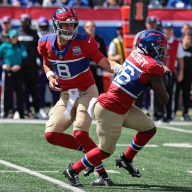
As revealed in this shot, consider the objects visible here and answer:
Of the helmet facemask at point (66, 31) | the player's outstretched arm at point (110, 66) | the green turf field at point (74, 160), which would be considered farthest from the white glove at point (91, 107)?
the helmet facemask at point (66, 31)

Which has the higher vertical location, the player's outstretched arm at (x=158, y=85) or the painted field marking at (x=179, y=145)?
the player's outstretched arm at (x=158, y=85)

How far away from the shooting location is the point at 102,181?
343 inches

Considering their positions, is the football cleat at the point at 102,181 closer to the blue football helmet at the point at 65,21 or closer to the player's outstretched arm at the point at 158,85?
the player's outstretched arm at the point at 158,85

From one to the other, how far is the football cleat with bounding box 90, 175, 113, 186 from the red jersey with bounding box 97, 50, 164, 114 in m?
0.69

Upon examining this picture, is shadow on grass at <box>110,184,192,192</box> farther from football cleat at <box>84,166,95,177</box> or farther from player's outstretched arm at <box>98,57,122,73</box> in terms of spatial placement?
player's outstretched arm at <box>98,57,122,73</box>

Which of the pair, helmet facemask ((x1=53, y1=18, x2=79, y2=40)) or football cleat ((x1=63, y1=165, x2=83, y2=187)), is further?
helmet facemask ((x1=53, y1=18, x2=79, y2=40))

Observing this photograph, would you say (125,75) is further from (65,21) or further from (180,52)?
(180,52)

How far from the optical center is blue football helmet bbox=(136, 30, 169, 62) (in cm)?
844

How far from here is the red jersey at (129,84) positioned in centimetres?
837

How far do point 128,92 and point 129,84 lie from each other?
0.26ft

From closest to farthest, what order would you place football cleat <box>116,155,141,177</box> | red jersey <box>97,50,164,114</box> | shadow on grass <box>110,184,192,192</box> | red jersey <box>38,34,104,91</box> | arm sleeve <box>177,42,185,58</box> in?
red jersey <box>97,50,164,114</box> → shadow on grass <box>110,184,192,192</box> → football cleat <box>116,155,141,177</box> → red jersey <box>38,34,104,91</box> → arm sleeve <box>177,42,185,58</box>

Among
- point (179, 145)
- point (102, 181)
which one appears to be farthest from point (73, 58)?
point (179, 145)

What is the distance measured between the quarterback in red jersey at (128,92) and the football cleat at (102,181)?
12mm

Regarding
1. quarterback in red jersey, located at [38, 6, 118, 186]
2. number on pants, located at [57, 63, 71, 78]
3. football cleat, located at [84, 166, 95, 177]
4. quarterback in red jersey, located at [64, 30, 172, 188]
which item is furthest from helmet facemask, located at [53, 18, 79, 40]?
football cleat, located at [84, 166, 95, 177]
